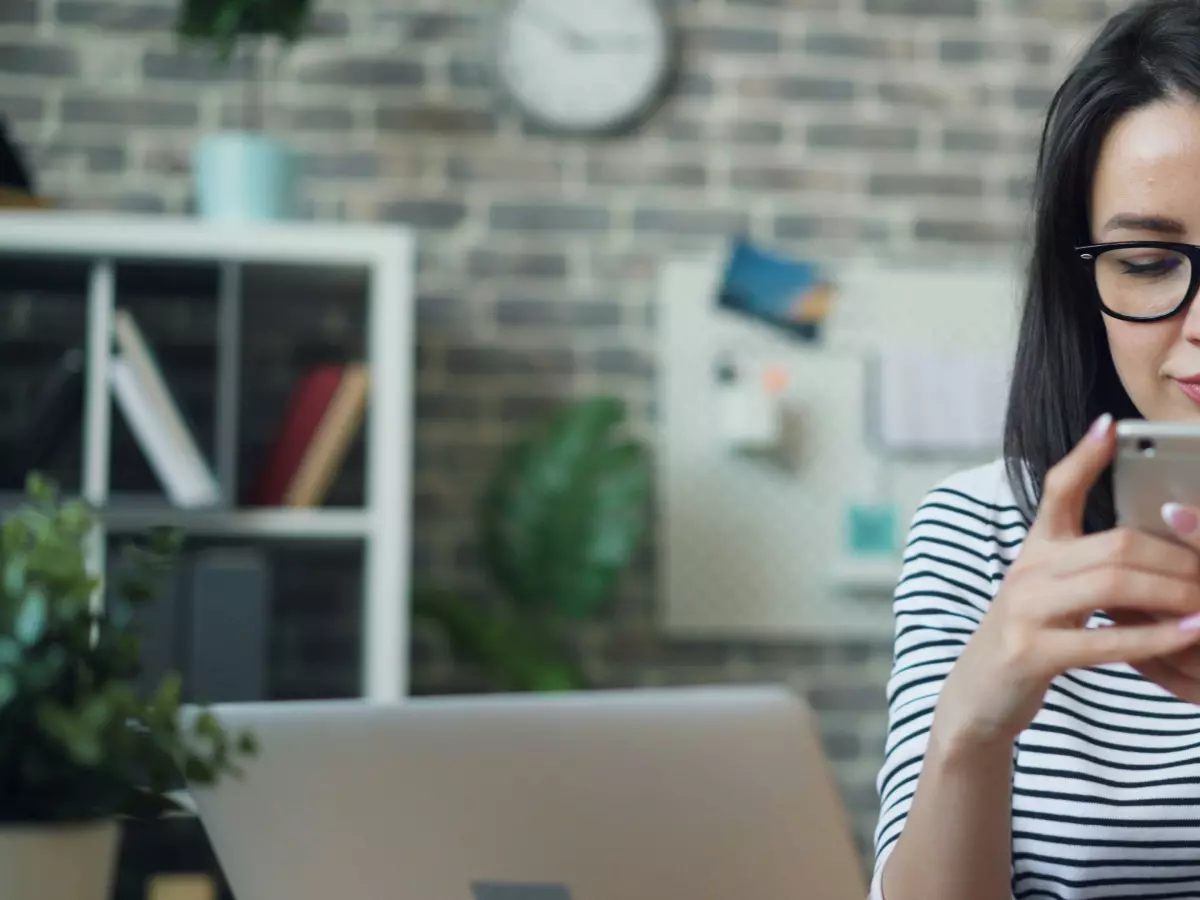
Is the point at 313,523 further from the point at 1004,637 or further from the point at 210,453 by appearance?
the point at 1004,637

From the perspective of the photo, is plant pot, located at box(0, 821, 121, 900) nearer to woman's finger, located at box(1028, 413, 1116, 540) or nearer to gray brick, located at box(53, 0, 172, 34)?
woman's finger, located at box(1028, 413, 1116, 540)

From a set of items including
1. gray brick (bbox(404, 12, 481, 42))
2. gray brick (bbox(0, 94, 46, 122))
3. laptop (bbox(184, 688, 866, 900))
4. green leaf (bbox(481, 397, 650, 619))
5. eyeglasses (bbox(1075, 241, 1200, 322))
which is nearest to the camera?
laptop (bbox(184, 688, 866, 900))

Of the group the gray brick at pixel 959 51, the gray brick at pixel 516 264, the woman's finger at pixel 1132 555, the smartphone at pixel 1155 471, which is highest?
the gray brick at pixel 959 51

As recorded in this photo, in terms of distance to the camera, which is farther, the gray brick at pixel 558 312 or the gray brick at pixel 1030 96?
the gray brick at pixel 1030 96

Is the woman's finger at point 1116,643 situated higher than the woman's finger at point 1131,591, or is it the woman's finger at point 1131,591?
the woman's finger at point 1131,591

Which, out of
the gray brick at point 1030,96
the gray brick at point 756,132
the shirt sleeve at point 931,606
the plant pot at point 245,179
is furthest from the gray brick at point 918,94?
the shirt sleeve at point 931,606

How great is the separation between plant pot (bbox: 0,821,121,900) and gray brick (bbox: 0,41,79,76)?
7.83 ft

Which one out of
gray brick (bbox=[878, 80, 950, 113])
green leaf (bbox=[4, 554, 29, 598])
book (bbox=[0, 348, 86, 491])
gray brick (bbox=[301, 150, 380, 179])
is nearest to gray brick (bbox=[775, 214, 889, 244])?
gray brick (bbox=[878, 80, 950, 113])

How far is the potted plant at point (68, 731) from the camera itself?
821 mm

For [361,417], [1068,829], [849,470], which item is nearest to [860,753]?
[849,470]

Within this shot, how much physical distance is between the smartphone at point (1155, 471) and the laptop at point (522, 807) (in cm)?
32

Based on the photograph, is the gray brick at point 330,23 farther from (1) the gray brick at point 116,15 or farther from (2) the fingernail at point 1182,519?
(2) the fingernail at point 1182,519

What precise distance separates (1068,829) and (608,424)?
5.63 ft

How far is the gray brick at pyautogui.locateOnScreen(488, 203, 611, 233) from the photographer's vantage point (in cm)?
302
